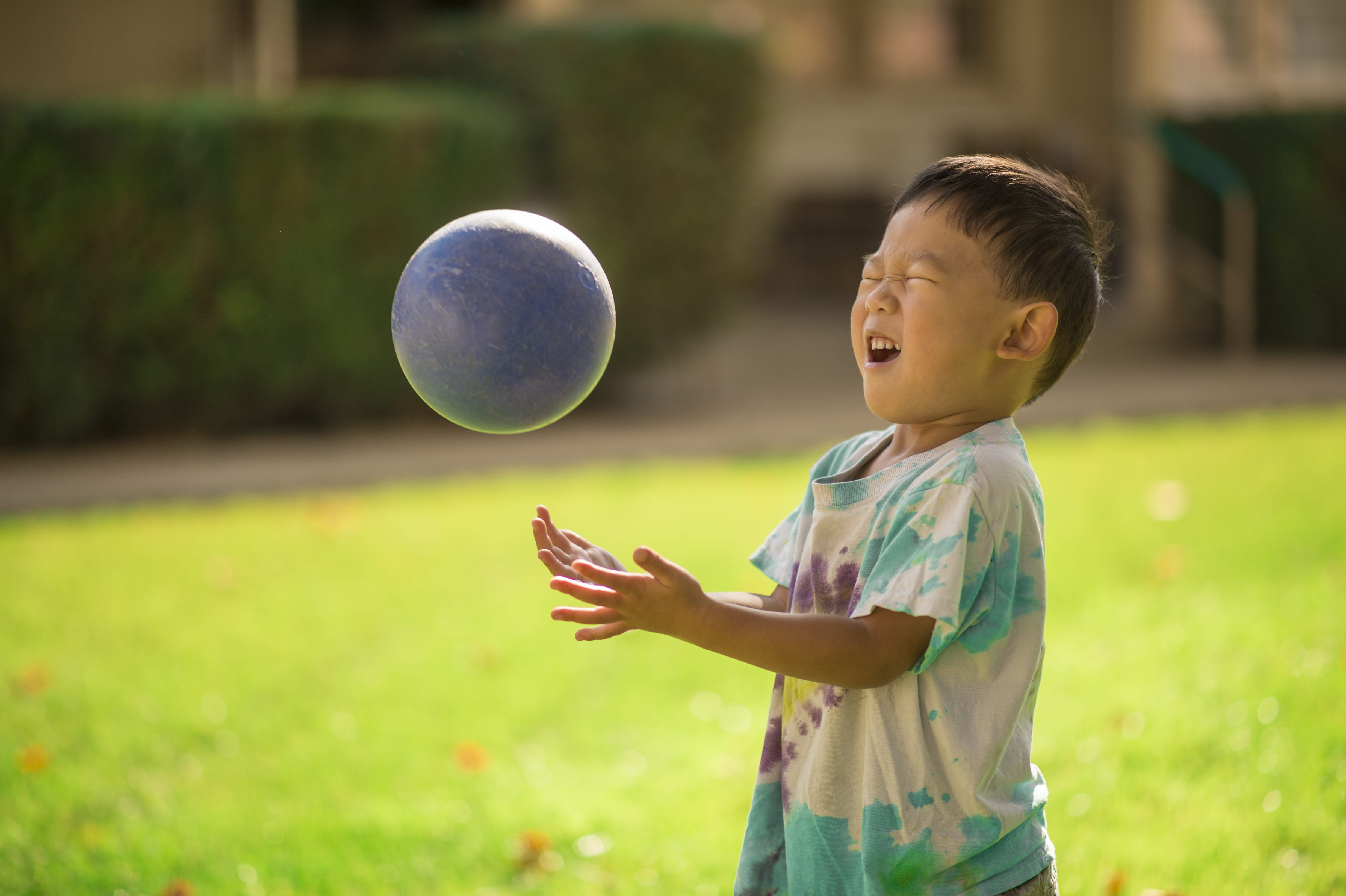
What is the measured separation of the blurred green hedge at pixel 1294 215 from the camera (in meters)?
11.8

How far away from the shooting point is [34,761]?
3.69m

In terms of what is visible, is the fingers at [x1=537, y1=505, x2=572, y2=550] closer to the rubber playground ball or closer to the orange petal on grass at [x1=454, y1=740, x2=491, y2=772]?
the rubber playground ball

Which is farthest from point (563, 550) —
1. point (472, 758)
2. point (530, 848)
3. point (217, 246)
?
point (217, 246)

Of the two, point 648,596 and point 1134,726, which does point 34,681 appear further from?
point 1134,726

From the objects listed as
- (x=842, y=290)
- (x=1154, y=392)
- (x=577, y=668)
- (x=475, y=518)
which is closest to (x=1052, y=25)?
(x=842, y=290)

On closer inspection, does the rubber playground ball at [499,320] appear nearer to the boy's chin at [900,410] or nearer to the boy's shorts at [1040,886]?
the boy's chin at [900,410]

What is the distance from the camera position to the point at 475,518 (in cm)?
671

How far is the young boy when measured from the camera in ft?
6.01

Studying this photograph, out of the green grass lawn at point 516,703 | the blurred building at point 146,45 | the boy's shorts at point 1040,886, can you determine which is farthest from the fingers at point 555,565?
the blurred building at point 146,45

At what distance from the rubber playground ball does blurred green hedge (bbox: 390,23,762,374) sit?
7.23 meters

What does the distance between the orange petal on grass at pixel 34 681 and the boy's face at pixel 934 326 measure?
3456 mm

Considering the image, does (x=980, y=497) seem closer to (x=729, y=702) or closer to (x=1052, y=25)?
(x=729, y=702)

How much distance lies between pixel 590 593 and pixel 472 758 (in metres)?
2.13

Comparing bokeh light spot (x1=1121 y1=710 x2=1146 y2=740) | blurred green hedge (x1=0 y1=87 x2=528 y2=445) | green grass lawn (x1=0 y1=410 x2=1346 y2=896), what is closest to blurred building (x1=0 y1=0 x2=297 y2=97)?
blurred green hedge (x1=0 y1=87 x2=528 y2=445)
